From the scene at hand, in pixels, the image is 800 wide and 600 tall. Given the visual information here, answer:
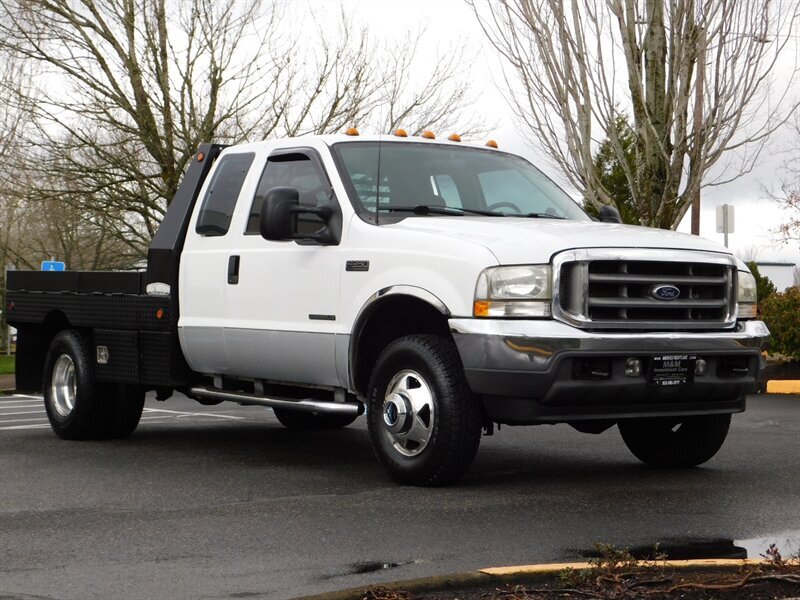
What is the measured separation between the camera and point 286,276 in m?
8.55

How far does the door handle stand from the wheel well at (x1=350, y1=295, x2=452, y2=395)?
128cm

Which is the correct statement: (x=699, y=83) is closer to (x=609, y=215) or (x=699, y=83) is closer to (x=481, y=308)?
(x=609, y=215)

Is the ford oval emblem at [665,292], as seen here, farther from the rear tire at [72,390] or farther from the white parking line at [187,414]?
the white parking line at [187,414]

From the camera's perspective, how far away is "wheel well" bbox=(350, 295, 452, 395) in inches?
307

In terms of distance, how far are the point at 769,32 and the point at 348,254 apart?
11838mm

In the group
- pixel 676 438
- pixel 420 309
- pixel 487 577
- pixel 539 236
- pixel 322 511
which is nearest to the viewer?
pixel 487 577

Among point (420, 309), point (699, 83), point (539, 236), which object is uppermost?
point (699, 83)

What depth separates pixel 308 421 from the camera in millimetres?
11625

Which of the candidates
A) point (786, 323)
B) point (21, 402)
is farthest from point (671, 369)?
point (21, 402)

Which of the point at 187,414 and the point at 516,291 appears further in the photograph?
the point at 187,414

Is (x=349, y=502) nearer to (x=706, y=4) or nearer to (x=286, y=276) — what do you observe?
(x=286, y=276)

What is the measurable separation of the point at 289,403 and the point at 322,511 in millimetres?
1742

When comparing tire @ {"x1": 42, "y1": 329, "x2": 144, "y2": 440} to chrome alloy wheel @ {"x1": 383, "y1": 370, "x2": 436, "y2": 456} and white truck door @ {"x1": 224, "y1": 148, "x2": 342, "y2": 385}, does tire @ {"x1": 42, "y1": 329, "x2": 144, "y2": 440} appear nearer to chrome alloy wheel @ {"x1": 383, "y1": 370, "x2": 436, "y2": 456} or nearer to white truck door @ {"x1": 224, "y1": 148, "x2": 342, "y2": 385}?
white truck door @ {"x1": 224, "y1": 148, "x2": 342, "y2": 385}

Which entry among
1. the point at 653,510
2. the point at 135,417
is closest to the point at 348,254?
the point at 653,510
